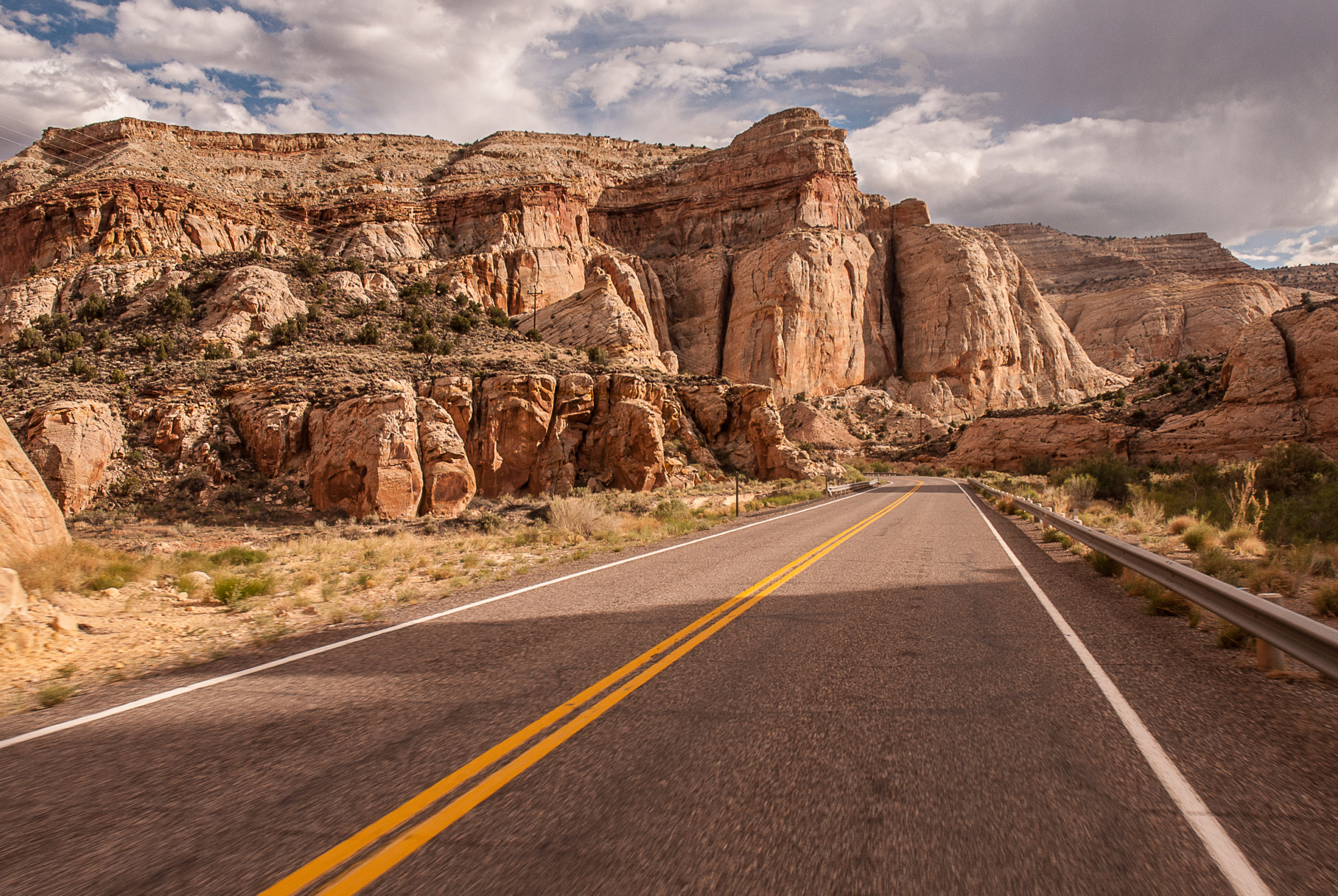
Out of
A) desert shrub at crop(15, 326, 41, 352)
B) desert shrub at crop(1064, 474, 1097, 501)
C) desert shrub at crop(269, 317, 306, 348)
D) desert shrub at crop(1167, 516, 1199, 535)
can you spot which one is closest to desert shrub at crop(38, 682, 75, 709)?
desert shrub at crop(1167, 516, 1199, 535)

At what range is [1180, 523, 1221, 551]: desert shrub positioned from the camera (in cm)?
1052

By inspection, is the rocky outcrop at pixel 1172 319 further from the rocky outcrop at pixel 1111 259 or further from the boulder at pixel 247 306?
the boulder at pixel 247 306

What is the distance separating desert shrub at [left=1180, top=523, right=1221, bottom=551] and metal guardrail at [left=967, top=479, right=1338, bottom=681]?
331 centimetres

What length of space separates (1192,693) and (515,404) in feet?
92.3

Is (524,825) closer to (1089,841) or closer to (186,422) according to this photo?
(1089,841)

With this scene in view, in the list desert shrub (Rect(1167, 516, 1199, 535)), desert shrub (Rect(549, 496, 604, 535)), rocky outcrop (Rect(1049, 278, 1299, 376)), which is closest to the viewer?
desert shrub (Rect(1167, 516, 1199, 535))

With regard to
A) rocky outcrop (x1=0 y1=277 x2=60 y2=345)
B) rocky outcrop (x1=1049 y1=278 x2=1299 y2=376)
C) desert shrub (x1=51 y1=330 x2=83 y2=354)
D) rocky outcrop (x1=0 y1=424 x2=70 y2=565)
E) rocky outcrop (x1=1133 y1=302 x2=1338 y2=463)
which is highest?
rocky outcrop (x1=1049 y1=278 x2=1299 y2=376)

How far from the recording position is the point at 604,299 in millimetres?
46781

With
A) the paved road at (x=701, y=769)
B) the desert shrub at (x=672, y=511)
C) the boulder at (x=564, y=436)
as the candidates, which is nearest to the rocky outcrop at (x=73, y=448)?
the boulder at (x=564, y=436)

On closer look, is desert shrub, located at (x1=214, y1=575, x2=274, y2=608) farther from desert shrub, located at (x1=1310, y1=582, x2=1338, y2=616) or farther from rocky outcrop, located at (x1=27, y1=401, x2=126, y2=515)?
rocky outcrop, located at (x1=27, y1=401, x2=126, y2=515)

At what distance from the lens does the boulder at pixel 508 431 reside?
1168 inches

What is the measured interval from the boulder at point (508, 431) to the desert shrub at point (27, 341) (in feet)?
78.6

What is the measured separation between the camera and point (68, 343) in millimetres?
31703

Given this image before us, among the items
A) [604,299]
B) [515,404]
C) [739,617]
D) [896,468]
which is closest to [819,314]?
[896,468]
